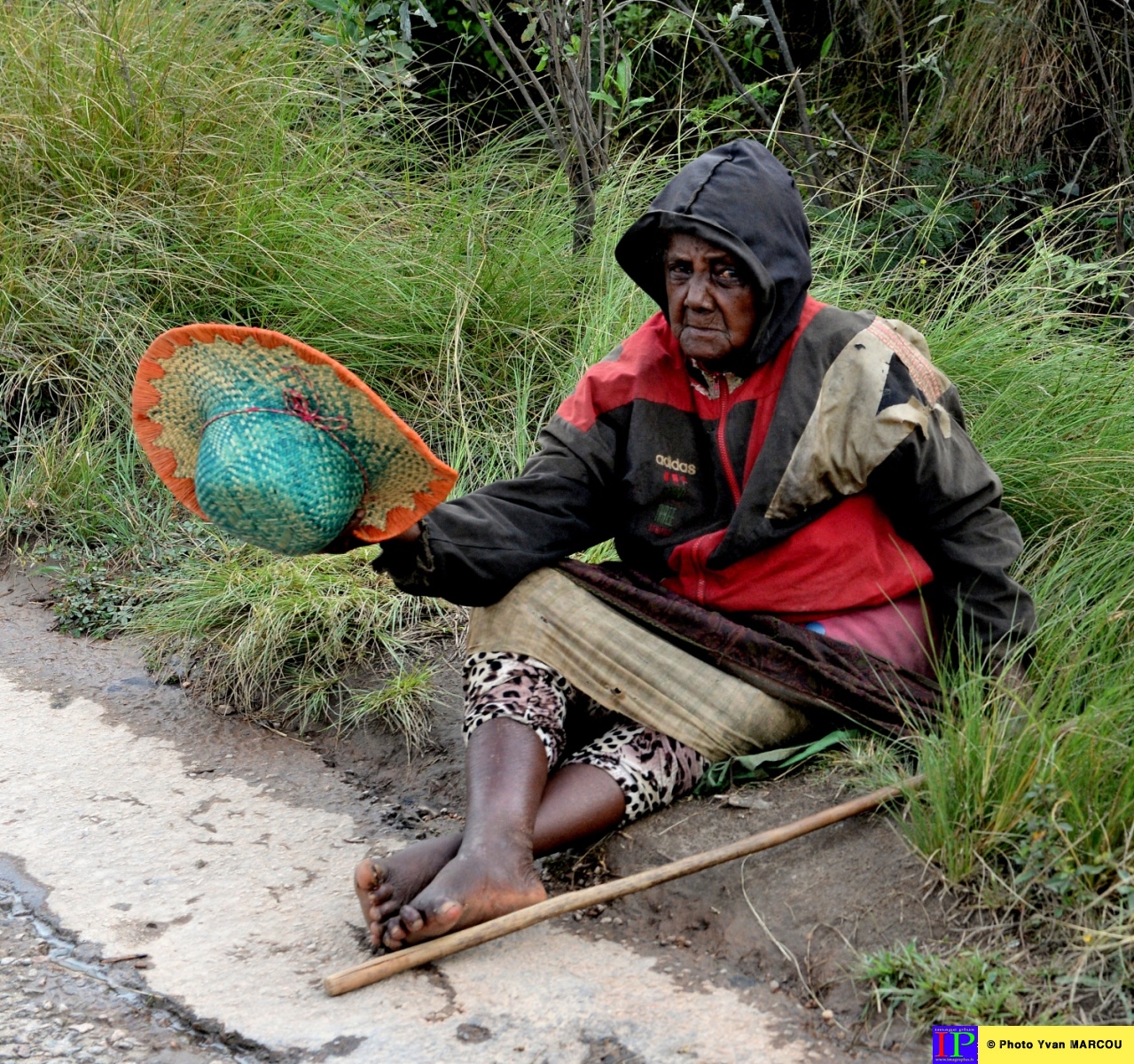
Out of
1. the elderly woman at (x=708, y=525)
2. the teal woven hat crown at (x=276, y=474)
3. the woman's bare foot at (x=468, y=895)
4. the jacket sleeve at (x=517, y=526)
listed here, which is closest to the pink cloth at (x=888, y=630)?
the elderly woman at (x=708, y=525)

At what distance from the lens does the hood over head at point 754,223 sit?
2.46m

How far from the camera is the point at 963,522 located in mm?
2520

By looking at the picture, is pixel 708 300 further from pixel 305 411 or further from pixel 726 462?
pixel 305 411

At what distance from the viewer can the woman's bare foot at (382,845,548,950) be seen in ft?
7.04

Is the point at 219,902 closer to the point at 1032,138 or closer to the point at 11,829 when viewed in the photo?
the point at 11,829

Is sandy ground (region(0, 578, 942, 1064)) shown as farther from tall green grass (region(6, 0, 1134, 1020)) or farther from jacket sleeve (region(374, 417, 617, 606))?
jacket sleeve (region(374, 417, 617, 606))

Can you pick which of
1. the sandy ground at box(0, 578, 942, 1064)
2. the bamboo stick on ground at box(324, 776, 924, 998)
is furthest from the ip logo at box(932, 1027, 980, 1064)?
the bamboo stick on ground at box(324, 776, 924, 998)

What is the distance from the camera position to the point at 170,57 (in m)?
4.51

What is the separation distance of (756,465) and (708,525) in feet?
0.62

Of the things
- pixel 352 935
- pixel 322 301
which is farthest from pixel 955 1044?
pixel 322 301

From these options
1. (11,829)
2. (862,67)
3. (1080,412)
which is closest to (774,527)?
(1080,412)

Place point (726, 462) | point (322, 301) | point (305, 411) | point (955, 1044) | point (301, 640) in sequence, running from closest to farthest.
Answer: point (955, 1044) < point (305, 411) < point (726, 462) < point (301, 640) < point (322, 301)

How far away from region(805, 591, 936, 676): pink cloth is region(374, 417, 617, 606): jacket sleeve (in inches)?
20.2

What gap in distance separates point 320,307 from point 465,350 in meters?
0.46
